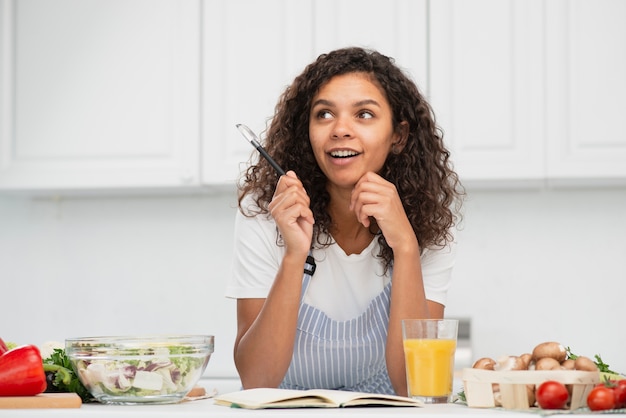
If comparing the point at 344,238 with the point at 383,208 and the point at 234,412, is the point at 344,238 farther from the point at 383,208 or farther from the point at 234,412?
the point at 234,412

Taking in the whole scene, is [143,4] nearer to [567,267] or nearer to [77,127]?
[77,127]

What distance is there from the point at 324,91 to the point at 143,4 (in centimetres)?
117

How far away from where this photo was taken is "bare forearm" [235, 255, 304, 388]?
5.66 feet

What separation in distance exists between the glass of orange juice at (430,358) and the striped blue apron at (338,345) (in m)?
0.55

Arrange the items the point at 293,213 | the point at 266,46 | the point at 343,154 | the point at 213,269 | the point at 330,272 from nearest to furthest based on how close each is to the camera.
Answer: the point at 293,213
the point at 343,154
the point at 330,272
the point at 266,46
the point at 213,269

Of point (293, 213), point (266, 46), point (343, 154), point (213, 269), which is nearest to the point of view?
point (293, 213)

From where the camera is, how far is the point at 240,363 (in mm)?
1809

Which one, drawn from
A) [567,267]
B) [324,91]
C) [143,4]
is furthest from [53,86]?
[567,267]

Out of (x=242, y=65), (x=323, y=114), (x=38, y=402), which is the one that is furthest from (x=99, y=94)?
(x=38, y=402)

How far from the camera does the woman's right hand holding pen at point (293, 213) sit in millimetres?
1655

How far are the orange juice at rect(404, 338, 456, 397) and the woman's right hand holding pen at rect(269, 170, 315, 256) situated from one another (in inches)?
17.1

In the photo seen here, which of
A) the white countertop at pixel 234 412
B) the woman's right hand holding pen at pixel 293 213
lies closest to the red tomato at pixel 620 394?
the white countertop at pixel 234 412

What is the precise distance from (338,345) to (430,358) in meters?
0.60

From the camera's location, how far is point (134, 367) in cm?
125
